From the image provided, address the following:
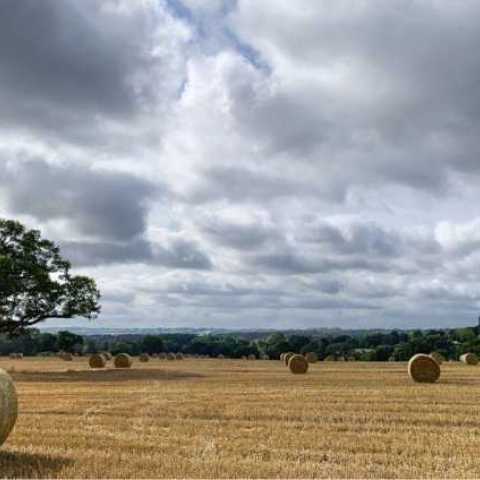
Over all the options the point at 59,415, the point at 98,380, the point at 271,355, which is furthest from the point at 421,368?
the point at 271,355

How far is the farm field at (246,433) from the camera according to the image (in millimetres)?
12367

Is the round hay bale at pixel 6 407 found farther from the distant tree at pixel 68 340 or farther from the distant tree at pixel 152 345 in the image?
the distant tree at pixel 152 345

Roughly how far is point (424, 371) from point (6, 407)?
21903 mm

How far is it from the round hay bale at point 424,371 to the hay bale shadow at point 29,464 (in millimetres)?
21241

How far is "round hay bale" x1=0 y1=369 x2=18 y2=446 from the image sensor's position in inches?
522

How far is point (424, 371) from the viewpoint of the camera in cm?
3219

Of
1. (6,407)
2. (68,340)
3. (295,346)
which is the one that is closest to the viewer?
(6,407)

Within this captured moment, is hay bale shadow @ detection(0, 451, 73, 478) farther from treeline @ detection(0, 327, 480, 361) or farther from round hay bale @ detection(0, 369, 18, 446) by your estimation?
treeline @ detection(0, 327, 480, 361)

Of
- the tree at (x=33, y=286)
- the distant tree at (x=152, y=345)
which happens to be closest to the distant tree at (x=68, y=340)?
the distant tree at (x=152, y=345)

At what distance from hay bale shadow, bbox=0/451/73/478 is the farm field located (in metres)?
0.02

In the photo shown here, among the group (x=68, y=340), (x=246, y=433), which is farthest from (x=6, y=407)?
(x=68, y=340)

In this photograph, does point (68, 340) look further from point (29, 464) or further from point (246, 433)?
point (29, 464)

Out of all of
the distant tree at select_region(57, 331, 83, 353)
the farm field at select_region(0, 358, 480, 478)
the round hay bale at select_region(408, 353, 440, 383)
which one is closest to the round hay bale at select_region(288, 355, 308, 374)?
the round hay bale at select_region(408, 353, 440, 383)

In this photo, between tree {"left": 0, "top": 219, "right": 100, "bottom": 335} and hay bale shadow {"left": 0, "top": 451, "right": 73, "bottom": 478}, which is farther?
tree {"left": 0, "top": 219, "right": 100, "bottom": 335}
